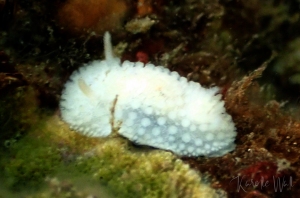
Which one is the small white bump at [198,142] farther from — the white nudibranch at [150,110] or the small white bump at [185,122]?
the small white bump at [185,122]

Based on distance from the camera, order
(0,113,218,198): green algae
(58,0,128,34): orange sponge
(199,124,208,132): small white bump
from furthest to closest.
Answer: (58,0,128,34): orange sponge
(199,124,208,132): small white bump
(0,113,218,198): green algae

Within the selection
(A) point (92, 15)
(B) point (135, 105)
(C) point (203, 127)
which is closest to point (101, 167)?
(B) point (135, 105)

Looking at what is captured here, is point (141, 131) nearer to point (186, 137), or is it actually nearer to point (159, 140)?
point (159, 140)

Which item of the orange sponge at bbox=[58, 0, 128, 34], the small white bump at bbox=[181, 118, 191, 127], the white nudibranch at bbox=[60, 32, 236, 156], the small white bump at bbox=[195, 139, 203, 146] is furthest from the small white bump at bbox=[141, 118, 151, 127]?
the orange sponge at bbox=[58, 0, 128, 34]

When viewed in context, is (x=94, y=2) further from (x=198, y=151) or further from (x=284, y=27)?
(x=284, y=27)

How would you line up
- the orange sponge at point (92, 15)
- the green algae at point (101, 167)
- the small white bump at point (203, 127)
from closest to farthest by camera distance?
the green algae at point (101, 167)
the small white bump at point (203, 127)
the orange sponge at point (92, 15)

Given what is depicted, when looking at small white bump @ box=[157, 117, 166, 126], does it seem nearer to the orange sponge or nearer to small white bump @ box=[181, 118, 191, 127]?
small white bump @ box=[181, 118, 191, 127]

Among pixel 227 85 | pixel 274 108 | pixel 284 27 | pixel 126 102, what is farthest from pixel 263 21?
pixel 126 102

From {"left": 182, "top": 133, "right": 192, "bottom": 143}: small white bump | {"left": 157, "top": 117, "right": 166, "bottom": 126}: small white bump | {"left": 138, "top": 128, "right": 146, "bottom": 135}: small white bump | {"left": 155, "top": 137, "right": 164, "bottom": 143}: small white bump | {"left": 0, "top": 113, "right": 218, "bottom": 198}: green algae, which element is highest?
{"left": 157, "top": 117, "right": 166, "bottom": 126}: small white bump

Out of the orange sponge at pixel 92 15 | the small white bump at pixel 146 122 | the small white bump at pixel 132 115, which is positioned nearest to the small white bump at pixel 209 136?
the small white bump at pixel 146 122
